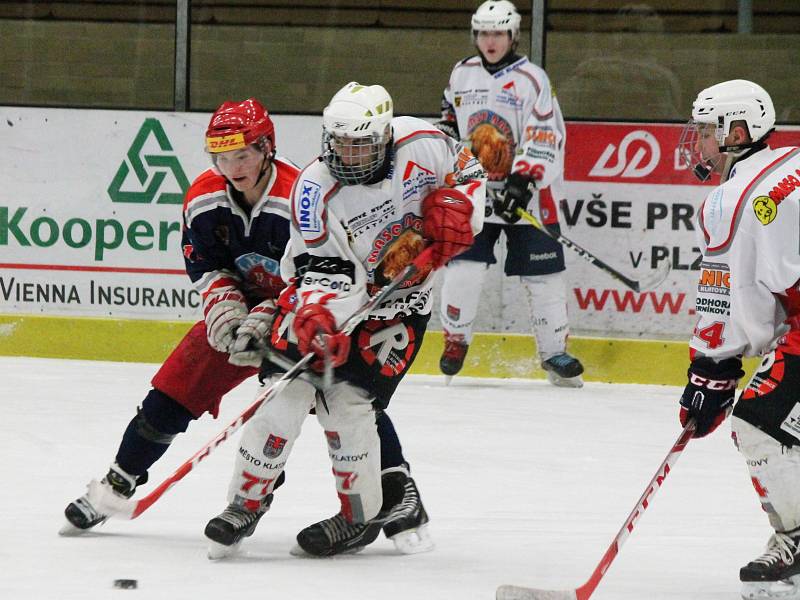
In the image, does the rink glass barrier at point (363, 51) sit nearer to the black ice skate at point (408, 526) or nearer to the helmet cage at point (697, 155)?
the helmet cage at point (697, 155)

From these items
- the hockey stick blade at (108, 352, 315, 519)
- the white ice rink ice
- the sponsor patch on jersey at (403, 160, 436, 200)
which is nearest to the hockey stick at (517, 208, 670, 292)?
the white ice rink ice

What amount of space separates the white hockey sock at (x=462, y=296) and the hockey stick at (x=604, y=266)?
25 centimetres

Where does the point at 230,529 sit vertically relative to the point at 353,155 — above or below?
below

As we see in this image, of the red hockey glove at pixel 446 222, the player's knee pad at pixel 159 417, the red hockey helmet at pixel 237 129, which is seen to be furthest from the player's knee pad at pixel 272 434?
the red hockey helmet at pixel 237 129

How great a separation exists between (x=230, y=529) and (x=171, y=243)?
3.18 m

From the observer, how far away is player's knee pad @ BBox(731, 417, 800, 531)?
8.75ft

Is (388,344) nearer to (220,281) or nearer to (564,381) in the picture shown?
(220,281)

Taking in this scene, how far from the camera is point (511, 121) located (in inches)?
225

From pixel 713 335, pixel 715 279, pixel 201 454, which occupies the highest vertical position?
pixel 715 279

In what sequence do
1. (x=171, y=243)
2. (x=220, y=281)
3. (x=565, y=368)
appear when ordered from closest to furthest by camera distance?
(x=220, y=281) → (x=565, y=368) → (x=171, y=243)

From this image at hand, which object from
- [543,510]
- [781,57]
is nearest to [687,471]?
[543,510]

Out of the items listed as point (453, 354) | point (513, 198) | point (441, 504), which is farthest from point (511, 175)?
point (441, 504)

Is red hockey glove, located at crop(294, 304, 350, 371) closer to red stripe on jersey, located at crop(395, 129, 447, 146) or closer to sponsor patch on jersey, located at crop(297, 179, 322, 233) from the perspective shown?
sponsor patch on jersey, located at crop(297, 179, 322, 233)

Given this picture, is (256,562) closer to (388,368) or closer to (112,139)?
(388,368)
